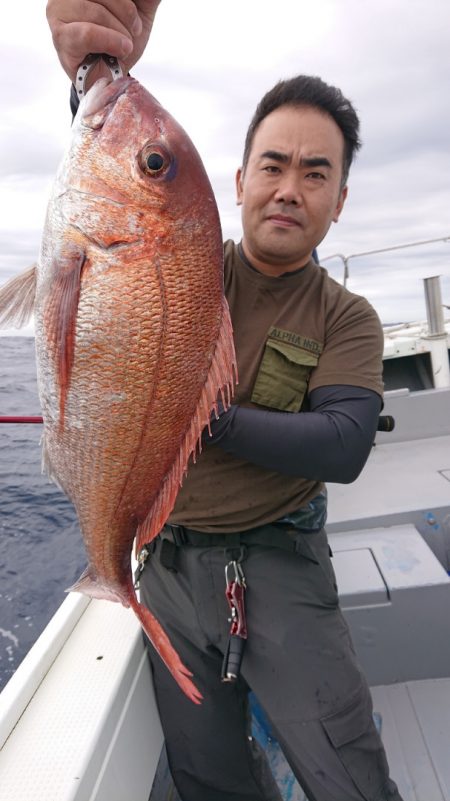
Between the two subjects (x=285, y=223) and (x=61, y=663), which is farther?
(x=61, y=663)

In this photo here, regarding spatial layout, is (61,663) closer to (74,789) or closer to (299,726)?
(74,789)

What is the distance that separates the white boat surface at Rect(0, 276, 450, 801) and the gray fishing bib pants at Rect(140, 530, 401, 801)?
0.69ft

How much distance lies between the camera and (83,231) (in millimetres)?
1273

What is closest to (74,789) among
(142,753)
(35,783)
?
(35,783)

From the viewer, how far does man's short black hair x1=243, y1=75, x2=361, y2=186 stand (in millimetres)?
1873

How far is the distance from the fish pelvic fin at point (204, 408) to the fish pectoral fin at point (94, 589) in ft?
0.69

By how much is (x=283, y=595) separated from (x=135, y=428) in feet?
2.79

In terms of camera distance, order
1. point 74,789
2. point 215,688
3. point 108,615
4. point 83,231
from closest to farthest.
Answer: point 83,231 → point 74,789 → point 215,688 → point 108,615

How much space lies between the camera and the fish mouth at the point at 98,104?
1309 mm

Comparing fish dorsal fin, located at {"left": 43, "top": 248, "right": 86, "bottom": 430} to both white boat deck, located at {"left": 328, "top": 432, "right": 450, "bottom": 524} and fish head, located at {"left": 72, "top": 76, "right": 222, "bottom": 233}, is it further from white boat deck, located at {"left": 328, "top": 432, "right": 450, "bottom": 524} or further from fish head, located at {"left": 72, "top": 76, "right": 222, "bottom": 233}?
white boat deck, located at {"left": 328, "top": 432, "right": 450, "bottom": 524}

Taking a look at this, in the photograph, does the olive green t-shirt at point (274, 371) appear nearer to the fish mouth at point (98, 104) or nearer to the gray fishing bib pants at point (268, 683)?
the gray fishing bib pants at point (268, 683)

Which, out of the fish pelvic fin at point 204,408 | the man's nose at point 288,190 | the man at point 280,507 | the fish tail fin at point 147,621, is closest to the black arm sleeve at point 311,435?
the man at point 280,507

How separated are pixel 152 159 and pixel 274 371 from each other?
789 mm

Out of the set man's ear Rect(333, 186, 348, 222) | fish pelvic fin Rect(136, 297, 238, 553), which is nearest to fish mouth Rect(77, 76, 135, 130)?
fish pelvic fin Rect(136, 297, 238, 553)
